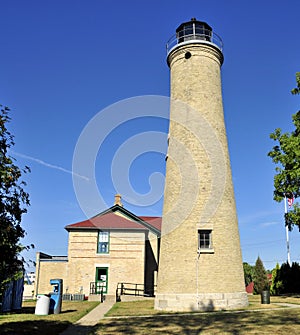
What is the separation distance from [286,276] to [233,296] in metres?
12.8

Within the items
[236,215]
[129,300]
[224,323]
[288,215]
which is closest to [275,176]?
[288,215]

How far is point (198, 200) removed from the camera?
53.8 ft

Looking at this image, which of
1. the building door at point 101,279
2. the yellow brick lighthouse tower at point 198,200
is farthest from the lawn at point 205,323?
the building door at point 101,279

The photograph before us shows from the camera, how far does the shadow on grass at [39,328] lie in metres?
10.3

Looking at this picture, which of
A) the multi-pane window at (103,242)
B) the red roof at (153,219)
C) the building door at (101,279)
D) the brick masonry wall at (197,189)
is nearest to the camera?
the brick masonry wall at (197,189)

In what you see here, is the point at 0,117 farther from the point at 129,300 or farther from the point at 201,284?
the point at 129,300

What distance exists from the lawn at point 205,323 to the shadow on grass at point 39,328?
62cm

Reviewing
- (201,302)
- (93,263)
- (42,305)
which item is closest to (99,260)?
(93,263)

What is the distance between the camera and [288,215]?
61.1 ft

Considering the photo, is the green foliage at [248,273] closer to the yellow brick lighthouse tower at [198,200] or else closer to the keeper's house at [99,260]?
the keeper's house at [99,260]

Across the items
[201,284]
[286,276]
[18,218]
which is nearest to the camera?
[18,218]

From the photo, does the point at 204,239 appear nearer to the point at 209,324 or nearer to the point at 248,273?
the point at 209,324

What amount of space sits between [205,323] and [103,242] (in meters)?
16.4

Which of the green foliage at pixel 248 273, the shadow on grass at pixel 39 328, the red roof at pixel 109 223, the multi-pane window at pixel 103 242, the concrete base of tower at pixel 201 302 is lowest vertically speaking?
the shadow on grass at pixel 39 328
